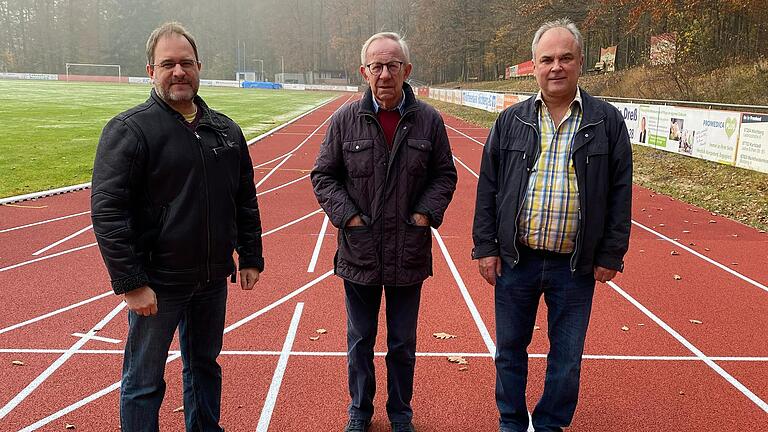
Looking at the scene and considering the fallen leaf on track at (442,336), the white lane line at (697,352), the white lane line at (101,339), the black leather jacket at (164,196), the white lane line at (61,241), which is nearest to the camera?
the black leather jacket at (164,196)

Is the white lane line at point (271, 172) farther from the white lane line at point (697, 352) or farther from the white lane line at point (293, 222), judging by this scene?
the white lane line at point (697, 352)

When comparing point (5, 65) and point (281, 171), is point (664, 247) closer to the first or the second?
point (281, 171)

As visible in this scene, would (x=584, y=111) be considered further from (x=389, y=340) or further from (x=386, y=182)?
(x=389, y=340)

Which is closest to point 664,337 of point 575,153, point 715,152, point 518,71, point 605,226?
point 605,226

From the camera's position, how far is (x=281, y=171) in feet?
45.9

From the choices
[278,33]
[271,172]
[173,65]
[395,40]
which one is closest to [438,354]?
[395,40]

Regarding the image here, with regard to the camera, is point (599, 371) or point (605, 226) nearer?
point (605, 226)

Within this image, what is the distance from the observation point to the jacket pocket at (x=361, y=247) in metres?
3.21

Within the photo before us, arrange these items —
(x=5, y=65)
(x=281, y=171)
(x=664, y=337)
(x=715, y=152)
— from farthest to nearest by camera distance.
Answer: (x=5, y=65), (x=281, y=171), (x=715, y=152), (x=664, y=337)

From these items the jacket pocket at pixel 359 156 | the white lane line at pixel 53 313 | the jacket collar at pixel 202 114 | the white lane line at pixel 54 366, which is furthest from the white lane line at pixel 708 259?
the white lane line at pixel 53 313

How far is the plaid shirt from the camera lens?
3012 millimetres

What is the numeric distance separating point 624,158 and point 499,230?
717mm

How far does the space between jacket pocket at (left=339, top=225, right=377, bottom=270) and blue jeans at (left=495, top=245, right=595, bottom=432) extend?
0.72m

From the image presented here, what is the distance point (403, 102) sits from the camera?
319 cm
